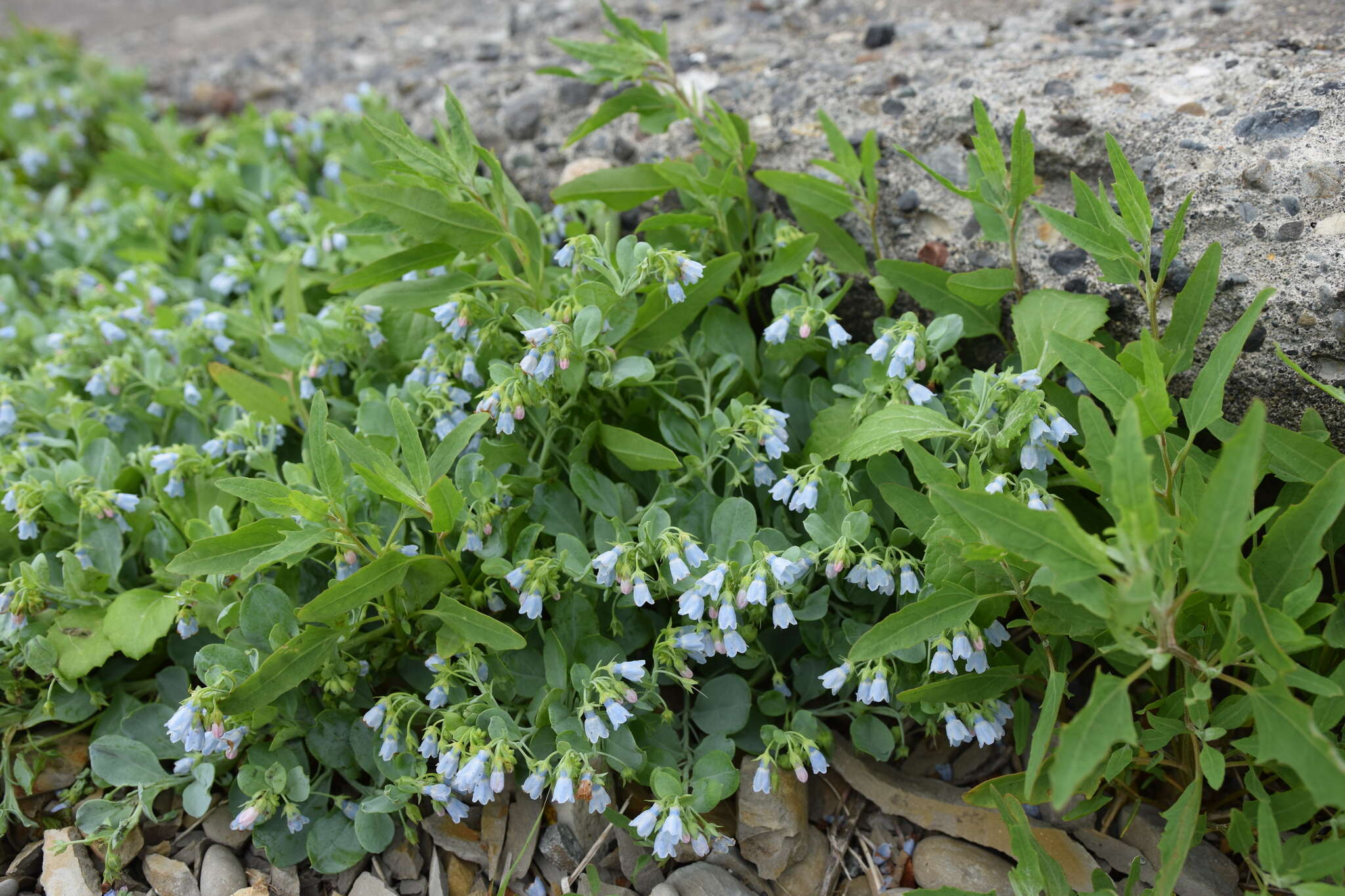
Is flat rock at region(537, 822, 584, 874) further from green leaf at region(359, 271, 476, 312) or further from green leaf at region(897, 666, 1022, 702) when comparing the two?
green leaf at region(359, 271, 476, 312)

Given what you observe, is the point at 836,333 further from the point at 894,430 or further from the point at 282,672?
the point at 282,672

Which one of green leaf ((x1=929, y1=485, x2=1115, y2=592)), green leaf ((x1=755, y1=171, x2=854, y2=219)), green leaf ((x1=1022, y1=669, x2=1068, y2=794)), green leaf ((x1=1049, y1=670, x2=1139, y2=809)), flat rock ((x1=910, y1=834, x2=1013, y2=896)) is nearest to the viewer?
green leaf ((x1=1049, y1=670, x2=1139, y2=809))

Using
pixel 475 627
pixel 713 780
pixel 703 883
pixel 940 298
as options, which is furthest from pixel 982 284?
pixel 703 883

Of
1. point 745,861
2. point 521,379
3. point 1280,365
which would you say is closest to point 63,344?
point 521,379

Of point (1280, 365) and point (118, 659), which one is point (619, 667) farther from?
point (1280, 365)

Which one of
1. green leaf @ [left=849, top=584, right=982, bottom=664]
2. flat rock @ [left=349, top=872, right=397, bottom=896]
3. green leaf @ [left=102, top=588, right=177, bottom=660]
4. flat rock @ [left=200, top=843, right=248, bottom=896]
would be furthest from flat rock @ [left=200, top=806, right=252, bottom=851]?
green leaf @ [left=849, top=584, right=982, bottom=664]

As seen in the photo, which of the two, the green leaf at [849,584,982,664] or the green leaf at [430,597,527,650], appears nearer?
the green leaf at [849,584,982,664]
